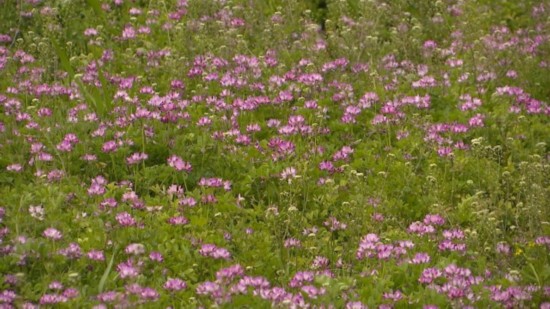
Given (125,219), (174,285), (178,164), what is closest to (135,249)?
(174,285)

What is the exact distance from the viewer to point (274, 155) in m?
6.38

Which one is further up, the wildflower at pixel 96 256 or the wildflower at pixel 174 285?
the wildflower at pixel 96 256

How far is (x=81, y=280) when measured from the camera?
4906mm

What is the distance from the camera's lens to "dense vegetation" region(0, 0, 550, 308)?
4922 millimetres

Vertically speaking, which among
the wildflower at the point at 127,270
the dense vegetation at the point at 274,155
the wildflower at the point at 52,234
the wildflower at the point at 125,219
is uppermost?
the wildflower at the point at 52,234

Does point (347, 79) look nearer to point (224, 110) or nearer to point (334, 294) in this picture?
point (224, 110)

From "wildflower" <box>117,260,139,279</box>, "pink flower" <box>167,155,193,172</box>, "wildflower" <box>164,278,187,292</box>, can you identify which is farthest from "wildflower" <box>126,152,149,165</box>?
"wildflower" <box>164,278,187,292</box>

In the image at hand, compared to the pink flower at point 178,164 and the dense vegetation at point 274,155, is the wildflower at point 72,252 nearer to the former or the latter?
the dense vegetation at point 274,155

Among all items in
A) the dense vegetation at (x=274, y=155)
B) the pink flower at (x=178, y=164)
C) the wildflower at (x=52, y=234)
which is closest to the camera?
the dense vegetation at (x=274, y=155)

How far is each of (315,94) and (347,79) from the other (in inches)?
14.8

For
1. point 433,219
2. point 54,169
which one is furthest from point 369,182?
point 54,169

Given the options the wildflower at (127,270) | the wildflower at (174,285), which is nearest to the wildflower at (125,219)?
the wildflower at (127,270)

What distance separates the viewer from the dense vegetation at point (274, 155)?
4922mm

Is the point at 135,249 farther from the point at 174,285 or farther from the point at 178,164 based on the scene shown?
the point at 178,164
